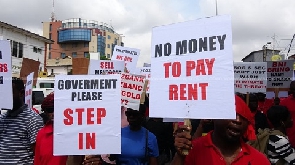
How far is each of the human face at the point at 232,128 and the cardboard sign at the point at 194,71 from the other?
166mm

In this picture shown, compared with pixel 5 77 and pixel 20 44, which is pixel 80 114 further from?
pixel 20 44

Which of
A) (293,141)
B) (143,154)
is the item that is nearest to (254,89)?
(293,141)

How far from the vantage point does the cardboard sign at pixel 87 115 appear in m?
3.43

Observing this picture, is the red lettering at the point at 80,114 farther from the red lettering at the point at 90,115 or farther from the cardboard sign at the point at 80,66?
the cardboard sign at the point at 80,66

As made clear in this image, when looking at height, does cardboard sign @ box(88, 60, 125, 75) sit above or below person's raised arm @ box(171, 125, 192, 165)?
above

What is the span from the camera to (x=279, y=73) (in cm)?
838

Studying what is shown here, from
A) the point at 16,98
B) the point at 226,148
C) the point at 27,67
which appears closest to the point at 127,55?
the point at 27,67

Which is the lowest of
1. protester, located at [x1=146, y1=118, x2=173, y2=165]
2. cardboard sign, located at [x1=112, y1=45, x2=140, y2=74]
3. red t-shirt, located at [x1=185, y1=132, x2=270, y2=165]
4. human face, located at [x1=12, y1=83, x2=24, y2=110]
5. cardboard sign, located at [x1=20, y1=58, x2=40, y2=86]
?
protester, located at [x1=146, y1=118, x2=173, y2=165]

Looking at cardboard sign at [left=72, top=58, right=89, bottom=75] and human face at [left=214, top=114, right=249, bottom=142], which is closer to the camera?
human face at [left=214, top=114, right=249, bottom=142]

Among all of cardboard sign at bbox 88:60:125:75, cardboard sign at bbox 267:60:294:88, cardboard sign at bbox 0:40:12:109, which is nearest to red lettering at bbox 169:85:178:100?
cardboard sign at bbox 0:40:12:109

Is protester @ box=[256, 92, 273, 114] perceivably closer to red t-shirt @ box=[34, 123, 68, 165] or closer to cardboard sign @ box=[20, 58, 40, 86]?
cardboard sign @ box=[20, 58, 40, 86]

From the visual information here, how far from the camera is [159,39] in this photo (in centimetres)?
319

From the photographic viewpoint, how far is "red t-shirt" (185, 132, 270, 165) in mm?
2818

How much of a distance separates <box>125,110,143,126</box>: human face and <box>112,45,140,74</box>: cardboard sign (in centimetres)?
545
